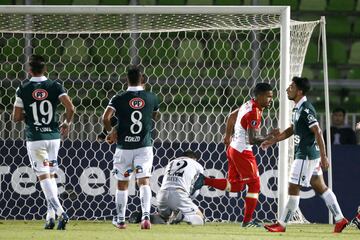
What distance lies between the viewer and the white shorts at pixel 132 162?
10.3 m

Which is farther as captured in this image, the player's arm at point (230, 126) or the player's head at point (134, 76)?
the player's arm at point (230, 126)

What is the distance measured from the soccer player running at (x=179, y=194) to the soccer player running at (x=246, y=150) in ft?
0.46

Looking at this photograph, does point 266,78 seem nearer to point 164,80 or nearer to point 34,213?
point 164,80

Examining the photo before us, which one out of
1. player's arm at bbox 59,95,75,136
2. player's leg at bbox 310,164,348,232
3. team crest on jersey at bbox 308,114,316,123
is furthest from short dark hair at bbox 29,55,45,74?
player's leg at bbox 310,164,348,232

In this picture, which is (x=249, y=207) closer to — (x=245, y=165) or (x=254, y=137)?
(x=245, y=165)

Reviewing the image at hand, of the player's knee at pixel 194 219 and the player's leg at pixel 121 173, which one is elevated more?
the player's leg at pixel 121 173

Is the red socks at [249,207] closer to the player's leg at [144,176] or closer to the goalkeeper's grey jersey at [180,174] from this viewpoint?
the goalkeeper's grey jersey at [180,174]

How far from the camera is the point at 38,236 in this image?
8.80 metres

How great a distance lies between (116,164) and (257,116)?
5.27ft

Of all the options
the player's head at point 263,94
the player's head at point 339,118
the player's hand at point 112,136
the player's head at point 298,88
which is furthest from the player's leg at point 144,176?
the player's head at point 339,118

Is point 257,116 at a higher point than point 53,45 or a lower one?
lower

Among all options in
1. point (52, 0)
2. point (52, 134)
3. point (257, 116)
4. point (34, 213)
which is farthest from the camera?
point (52, 0)

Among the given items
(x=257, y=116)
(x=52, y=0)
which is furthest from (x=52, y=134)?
(x=52, y=0)

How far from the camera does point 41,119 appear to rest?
10055mm
